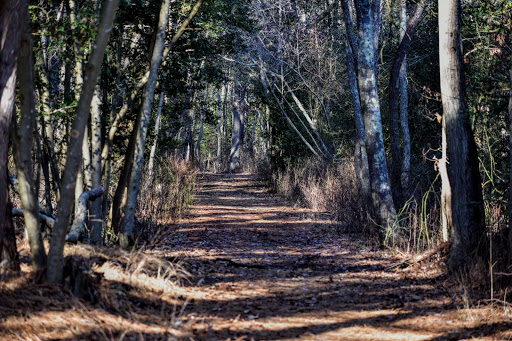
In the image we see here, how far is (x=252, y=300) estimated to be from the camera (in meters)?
6.36

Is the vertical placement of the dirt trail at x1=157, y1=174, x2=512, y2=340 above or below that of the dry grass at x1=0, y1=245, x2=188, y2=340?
below

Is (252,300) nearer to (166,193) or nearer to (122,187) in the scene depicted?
(122,187)

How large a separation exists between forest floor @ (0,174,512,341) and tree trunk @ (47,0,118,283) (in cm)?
47

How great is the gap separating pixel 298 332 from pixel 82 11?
5574mm

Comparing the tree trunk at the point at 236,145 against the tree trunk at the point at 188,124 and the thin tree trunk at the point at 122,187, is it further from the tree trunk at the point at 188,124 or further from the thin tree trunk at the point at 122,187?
the thin tree trunk at the point at 122,187

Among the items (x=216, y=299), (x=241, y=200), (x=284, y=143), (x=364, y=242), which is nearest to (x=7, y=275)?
(x=216, y=299)

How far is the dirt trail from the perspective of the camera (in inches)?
205

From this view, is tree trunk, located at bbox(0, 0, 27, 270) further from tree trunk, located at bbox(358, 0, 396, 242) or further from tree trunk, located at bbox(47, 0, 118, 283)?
tree trunk, located at bbox(358, 0, 396, 242)

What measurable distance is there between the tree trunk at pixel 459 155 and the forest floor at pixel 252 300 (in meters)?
0.53

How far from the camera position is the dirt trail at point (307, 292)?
17.1 ft

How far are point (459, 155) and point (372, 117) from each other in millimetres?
2924

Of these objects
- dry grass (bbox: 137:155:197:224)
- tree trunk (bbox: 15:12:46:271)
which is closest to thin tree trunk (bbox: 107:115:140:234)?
dry grass (bbox: 137:155:197:224)

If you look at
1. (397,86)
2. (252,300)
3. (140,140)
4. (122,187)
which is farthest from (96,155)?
(397,86)

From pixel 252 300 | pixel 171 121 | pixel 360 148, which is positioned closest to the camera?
pixel 252 300
